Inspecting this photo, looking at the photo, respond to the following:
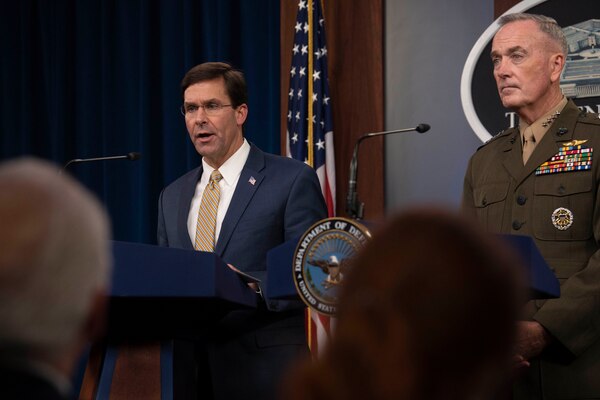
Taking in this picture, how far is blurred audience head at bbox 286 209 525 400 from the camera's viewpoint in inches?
26.3

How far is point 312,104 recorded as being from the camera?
5266 millimetres

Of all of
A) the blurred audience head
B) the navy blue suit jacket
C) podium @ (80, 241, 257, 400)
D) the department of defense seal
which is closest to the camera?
the blurred audience head

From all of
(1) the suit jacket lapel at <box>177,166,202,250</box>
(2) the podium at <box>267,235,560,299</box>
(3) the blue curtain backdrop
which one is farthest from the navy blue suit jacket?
(3) the blue curtain backdrop

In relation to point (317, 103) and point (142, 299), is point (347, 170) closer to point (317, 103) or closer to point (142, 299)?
point (317, 103)

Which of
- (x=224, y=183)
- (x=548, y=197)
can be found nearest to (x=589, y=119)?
(x=548, y=197)

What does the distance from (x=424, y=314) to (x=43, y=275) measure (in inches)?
12.7

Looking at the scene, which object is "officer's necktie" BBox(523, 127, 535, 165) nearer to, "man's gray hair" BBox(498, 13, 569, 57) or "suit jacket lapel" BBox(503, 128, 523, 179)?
"suit jacket lapel" BBox(503, 128, 523, 179)

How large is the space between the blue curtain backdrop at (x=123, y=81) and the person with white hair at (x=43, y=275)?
5.02m

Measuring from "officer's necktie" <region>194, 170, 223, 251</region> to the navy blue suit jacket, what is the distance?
0.04m

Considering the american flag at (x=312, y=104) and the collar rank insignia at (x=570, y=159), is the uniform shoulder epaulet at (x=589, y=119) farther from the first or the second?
the american flag at (x=312, y=104)

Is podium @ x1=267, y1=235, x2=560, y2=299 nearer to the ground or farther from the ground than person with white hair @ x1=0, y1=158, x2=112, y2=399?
nearer to the ground

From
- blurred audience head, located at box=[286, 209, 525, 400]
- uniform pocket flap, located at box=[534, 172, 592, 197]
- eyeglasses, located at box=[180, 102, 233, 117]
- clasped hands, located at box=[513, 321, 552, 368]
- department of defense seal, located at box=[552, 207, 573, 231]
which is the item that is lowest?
clasped hands, located at box=[513, 321, 552, 368]

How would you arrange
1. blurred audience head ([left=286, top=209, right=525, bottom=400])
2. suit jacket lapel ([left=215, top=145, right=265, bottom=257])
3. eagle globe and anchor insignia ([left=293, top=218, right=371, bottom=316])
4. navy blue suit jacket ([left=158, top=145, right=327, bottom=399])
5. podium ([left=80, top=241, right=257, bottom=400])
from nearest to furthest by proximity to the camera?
1. blurred audience head ([left=286, top=209, right=525, bottom=400])
2. eagle globe and anchor insignia ([left=293, top=218, right=371, bottom=316])
3. podium ([left=80, top=241, right=257, bottom=400])
4. navy blue suit jacket ([left=158, top=145, right=327, bottom=399])
5. suit jacket lapel ([left=215, top=145, right=265, bottom=257])

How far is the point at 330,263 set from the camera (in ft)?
6.79
